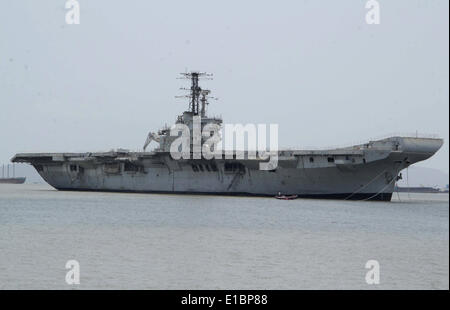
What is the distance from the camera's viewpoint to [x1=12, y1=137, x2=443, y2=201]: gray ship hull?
33656mm

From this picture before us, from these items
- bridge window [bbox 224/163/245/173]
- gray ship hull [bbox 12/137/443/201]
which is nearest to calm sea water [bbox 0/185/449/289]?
gray ship hull [bbox 12/137/443/201]

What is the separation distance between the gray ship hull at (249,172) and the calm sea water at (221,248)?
5.49 meters

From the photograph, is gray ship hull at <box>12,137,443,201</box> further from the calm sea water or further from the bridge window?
the calm sea water

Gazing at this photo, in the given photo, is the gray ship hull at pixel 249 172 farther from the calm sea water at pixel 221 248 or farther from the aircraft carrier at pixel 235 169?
the calm sea water at pixel 221 248

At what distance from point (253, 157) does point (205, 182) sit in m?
4.94

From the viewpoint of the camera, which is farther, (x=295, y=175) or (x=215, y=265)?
(x=295, y=175)

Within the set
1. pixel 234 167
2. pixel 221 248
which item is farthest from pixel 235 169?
pixel 221 248

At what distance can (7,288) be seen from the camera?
40.9ft

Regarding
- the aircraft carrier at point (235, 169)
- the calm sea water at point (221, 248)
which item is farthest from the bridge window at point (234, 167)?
the calm sea water at point (221, 248)

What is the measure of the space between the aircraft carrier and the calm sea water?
554cm

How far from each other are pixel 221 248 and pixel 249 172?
21.1 m

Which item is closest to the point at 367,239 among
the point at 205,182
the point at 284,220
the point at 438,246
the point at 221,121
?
the point at 438,246

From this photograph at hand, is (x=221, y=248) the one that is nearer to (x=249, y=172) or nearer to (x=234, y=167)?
(x=249, y=172)
